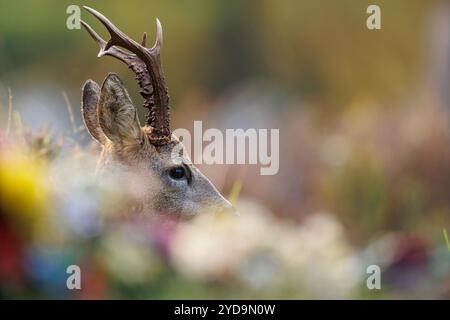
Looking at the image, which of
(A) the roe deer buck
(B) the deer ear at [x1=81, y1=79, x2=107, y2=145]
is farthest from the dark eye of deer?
(B) the deer ear at [x1=81, y1=79, x2=107, y2=145]

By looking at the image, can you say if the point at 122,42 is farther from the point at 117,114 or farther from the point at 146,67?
the point at 117,114

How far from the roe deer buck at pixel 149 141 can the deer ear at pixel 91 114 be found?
90 millimetres

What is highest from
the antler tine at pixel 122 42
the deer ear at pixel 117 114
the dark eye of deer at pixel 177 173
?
the antler tine at pixel 122 42

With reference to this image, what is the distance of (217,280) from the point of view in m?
4.48

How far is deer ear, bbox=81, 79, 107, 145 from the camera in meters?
6.92

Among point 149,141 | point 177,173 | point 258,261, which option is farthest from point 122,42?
point 258,261

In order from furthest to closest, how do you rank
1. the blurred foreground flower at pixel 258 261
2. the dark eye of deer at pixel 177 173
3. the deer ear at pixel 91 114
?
the deer ear at pixel 91 114
the dark eye of deer at pixel 177 173
the blurred foreground flower at pixel 258 261

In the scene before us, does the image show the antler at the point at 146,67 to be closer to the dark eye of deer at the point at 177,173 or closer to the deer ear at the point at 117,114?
the deer ear at the point at 117,114

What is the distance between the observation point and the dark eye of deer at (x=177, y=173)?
6.71 metres

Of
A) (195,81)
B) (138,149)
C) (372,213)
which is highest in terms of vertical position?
(195,81)

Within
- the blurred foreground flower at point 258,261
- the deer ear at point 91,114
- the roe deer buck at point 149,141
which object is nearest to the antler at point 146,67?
the roe deer buck at point 149,141

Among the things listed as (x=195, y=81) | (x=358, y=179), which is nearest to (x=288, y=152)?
(x=358, y=179)

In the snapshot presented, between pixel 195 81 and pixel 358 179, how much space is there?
34.9 ft
